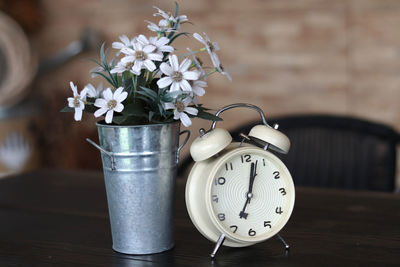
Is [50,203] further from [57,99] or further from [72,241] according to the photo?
[57,99]

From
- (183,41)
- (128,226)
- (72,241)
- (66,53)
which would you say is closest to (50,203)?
(72,241)

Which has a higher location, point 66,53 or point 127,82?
point 127,82

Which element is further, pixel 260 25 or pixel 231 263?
pixel 260 25

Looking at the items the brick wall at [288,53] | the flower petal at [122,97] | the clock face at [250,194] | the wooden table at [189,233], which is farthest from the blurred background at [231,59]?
the flower petal at [122,97]

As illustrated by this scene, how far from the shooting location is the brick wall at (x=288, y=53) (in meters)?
2.80

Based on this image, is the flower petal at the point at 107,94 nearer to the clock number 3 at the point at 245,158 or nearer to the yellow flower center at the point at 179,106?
the yellow flower center at the point at 179,106

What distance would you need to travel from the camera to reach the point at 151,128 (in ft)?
3.17

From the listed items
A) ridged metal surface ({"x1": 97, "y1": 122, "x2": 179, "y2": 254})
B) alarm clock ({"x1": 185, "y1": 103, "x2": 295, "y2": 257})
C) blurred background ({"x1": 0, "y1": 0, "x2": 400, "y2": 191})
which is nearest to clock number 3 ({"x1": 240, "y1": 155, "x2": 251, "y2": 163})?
alarm clock ({"x1": 185, "y1": 103, "x2": 295, "y2": 257})

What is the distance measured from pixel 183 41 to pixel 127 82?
7.23ft

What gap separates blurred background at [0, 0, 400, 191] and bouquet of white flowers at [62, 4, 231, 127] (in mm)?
1869

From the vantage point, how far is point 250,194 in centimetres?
100

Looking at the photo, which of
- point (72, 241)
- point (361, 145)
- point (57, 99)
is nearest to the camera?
point (72, 241)

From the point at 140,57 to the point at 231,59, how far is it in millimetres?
2203

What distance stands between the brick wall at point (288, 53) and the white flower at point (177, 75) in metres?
2.09
